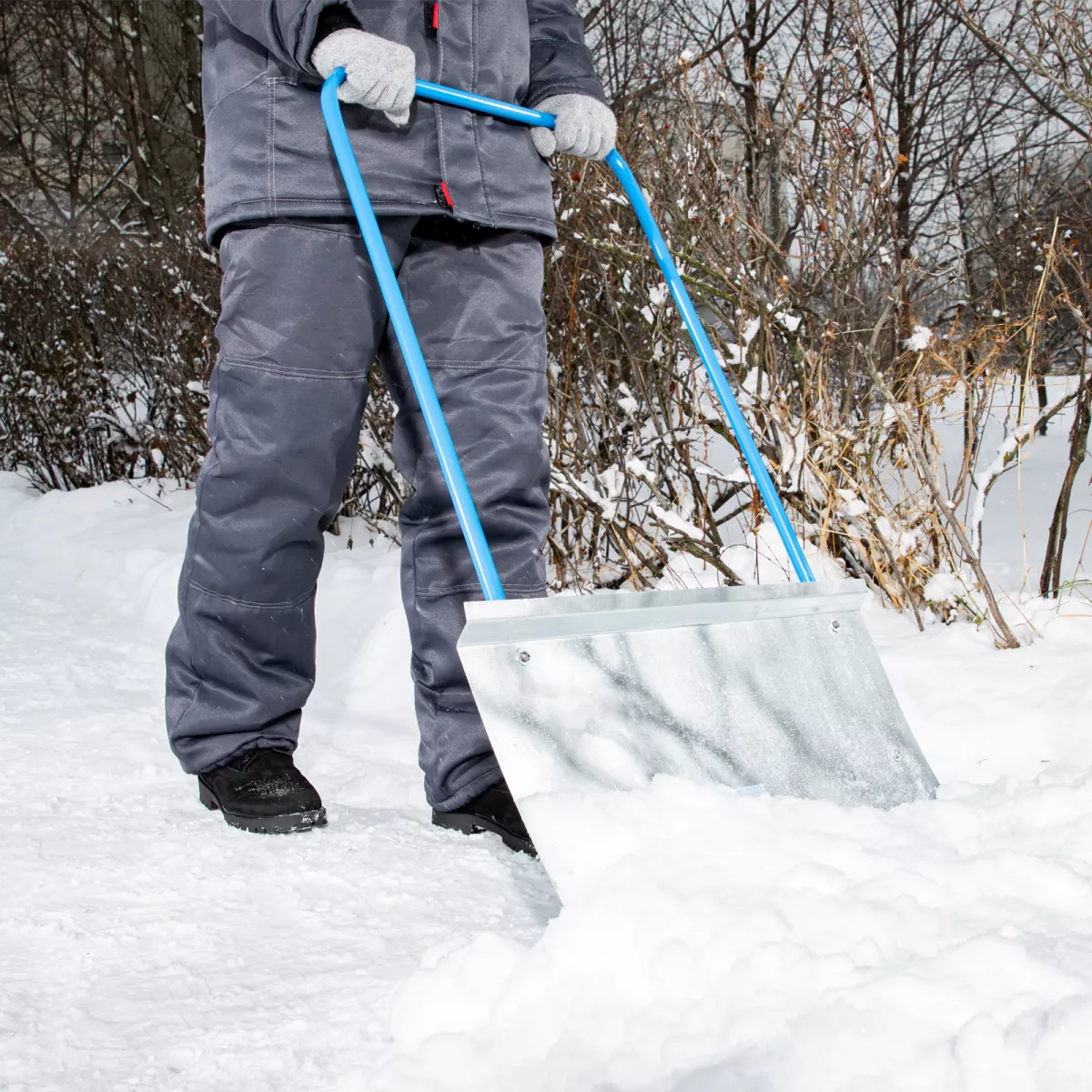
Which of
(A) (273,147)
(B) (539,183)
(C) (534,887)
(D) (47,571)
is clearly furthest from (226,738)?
(D) (47,571)

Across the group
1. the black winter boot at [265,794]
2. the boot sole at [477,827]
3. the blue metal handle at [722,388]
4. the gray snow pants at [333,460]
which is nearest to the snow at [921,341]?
the blue metal handle at [722,388]

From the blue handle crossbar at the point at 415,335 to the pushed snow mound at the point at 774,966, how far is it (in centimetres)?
40

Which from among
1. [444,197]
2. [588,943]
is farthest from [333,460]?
[588,943]

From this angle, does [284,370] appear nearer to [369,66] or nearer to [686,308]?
[369,66]

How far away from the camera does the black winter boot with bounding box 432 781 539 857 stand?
1.81 meters

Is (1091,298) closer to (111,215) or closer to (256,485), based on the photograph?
(256,485)

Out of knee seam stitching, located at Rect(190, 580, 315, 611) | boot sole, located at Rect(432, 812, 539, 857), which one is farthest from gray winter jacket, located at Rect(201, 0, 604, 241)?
boot sole, located at Rect(432, 812, 539, 857)

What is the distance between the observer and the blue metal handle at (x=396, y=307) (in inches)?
59.7

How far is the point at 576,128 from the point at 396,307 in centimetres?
53

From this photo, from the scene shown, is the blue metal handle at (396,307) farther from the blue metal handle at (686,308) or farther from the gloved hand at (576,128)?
the gloved hand at (576,128)

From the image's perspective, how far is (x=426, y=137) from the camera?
1.84 m

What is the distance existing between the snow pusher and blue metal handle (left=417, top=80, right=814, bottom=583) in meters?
0.13

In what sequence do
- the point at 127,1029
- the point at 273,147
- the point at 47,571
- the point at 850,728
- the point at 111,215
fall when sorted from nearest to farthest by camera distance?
the point at 127,1029
the point at 850,728
the point at 273,147
the point at 47,571
the point at 111,215

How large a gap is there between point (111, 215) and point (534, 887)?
13669 mm
